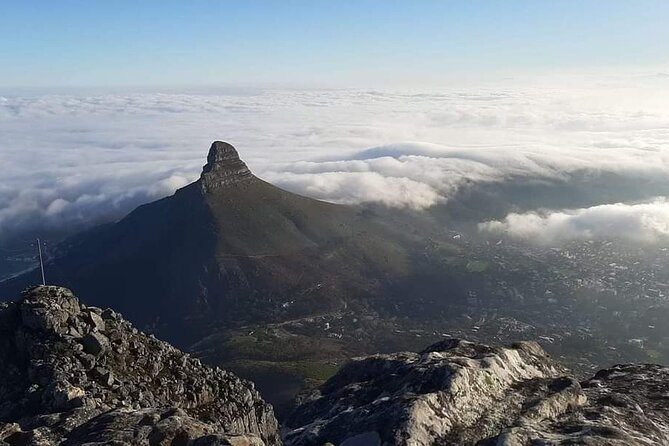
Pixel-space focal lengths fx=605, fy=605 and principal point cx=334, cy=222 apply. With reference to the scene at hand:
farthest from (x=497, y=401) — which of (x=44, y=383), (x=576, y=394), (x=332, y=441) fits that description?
(x=44, y=383)

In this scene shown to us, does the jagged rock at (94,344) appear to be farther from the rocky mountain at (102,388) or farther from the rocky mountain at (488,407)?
the rocky mountain at (488,407)

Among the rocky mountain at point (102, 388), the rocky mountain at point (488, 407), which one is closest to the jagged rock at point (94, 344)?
the rocky mountain at point (102, 388)

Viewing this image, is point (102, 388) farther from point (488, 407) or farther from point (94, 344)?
point (488, 407)

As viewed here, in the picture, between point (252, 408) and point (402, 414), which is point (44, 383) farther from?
point (402, 414)

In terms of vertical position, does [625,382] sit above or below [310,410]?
above

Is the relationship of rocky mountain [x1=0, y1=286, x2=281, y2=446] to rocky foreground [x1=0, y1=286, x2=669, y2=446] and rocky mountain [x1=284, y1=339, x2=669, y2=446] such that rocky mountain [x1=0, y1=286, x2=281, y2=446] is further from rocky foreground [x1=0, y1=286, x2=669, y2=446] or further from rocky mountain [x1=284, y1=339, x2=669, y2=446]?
rocky mountain [x1=284, y1=339, x2=669, y2=446]

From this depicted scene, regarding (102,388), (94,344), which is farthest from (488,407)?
(94,344)

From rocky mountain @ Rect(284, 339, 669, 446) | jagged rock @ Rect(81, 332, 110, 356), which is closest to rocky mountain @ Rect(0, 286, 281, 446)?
jagged rock @ Rect(81, 332, 110, 356)
